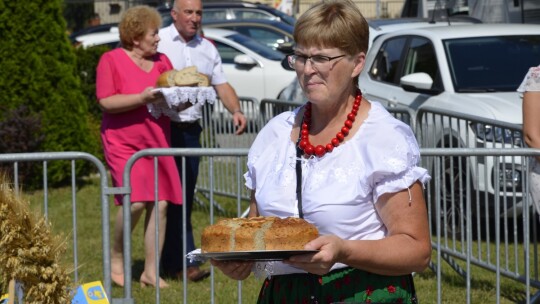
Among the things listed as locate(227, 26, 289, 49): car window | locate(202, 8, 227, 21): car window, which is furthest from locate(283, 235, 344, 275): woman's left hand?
locate(202, 8, 227, 21): car window

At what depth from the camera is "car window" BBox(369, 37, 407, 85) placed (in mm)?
10570

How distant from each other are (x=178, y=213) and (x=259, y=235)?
4.56 m

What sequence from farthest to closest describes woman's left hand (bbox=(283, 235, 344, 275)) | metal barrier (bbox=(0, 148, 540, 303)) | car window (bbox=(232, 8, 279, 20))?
car window (bbox=(232, 8, 279, 20)) < metal barrier (bbox=(0, 148, 540, 303)) < woman's left hand (bbox=(283, 235, 344, 275))

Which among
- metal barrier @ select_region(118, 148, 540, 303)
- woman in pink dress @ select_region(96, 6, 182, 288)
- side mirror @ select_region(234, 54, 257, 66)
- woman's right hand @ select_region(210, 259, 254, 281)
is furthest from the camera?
side mirror @ select_region(234, 54, 257, 66)

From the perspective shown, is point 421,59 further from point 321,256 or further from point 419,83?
point 321,256

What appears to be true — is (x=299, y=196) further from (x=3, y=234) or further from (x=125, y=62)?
(x=125, y=62)

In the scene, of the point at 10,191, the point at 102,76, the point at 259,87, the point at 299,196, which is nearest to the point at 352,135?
the point at 299,196

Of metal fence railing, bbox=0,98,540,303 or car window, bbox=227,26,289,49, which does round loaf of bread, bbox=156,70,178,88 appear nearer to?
metal fence railing, bbox=0,98,540,303

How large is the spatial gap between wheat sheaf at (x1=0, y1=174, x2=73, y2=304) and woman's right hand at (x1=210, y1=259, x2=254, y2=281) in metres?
0.44

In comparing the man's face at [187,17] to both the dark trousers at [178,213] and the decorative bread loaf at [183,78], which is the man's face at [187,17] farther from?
the dark trousers at [178,213]

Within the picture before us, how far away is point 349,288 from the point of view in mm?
3496

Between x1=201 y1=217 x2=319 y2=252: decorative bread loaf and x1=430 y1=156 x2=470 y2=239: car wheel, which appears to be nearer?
x1=201 y1=217 x2=319 y2=252: decorative bread loaf

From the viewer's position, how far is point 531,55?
384 inches

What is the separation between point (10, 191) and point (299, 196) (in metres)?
0.86
